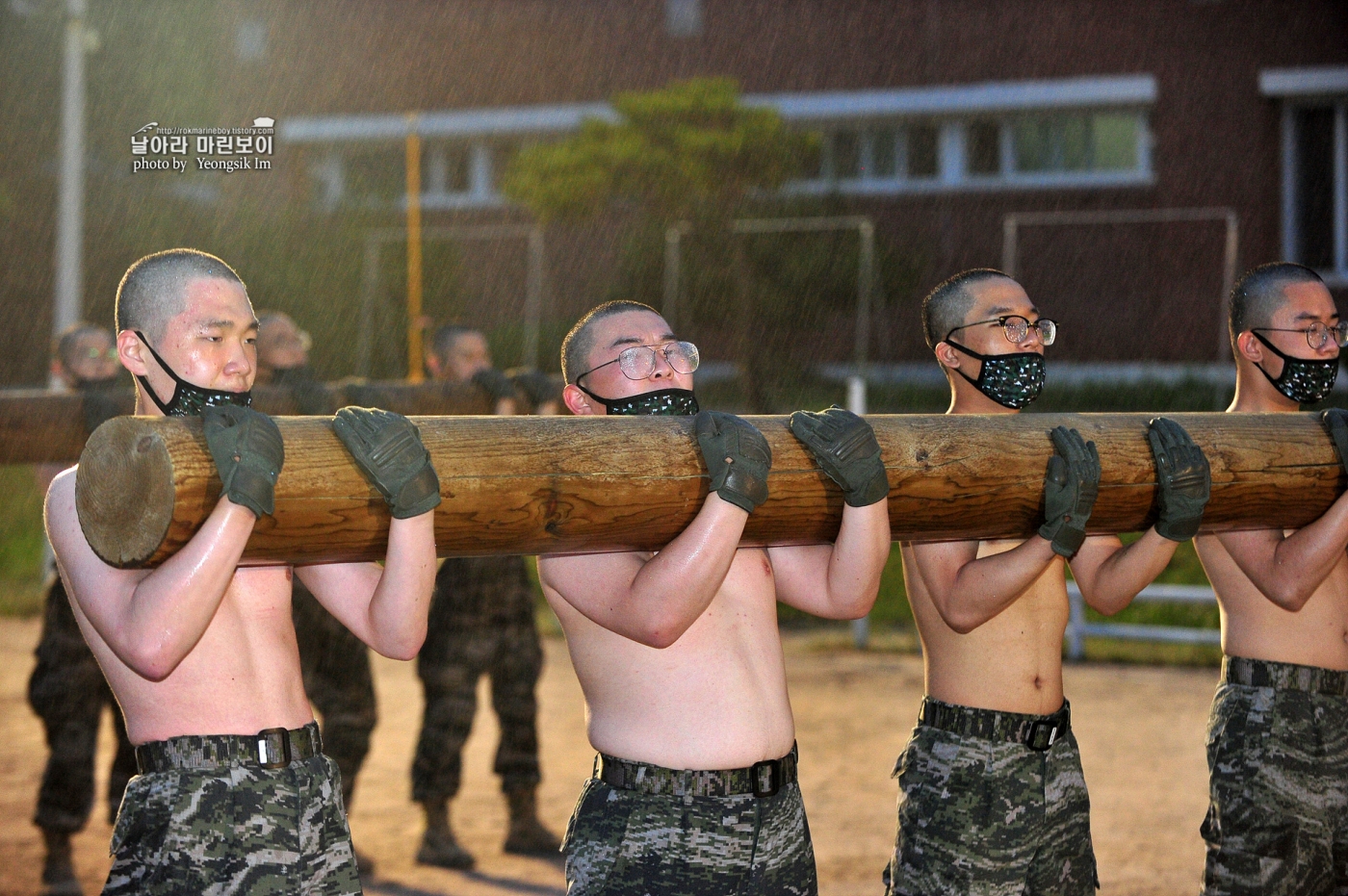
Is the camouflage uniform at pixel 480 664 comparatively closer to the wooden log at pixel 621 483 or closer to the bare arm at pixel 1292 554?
the bare arm at pixel 1292 554

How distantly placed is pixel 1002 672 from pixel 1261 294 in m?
1.51

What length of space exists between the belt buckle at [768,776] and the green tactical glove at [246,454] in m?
1.21

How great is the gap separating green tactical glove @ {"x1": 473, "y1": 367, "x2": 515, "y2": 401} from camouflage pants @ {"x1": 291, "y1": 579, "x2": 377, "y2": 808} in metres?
1.22

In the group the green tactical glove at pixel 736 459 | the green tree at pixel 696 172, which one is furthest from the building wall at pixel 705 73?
the green tactical glove at pixel 736 459

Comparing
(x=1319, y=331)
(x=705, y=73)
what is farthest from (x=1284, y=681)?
(x=705, y=73)

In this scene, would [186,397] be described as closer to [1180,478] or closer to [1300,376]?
[1180,478]

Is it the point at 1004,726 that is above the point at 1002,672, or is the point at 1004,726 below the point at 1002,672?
below

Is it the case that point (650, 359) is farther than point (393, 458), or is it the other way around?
point (650, 359)

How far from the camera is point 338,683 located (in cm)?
653

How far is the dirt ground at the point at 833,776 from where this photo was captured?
6.11 meters

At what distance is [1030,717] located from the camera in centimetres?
374

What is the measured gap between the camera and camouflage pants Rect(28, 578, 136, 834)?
6.06 meters

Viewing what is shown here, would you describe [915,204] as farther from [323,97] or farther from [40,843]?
[40,843]

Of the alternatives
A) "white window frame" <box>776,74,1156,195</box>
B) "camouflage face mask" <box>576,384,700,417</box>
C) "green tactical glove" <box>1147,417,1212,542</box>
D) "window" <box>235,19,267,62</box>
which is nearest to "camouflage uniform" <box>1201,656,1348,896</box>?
"green tactical glove" <box>1147,417,1212,542</box>
